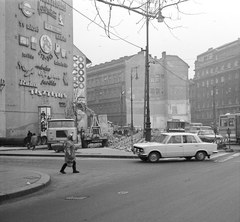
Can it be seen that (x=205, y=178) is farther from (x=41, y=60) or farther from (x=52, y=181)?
(x=41, y=60)

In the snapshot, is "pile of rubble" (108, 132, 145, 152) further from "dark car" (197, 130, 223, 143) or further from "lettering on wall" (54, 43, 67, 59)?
"lettering on wall" (54, 43, 67, 59)

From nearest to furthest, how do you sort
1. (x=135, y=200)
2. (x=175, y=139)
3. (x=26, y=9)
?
(x=135, y=200)
(x=175, y=139)
(x=26, y=9)

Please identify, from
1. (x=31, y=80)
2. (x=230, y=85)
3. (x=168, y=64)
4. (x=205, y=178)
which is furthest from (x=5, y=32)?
(x=230, y=85)

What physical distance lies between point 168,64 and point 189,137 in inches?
2702

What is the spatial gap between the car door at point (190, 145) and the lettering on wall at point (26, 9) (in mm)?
29512

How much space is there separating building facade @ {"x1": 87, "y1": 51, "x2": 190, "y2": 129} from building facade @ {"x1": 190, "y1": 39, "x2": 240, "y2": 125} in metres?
9.49

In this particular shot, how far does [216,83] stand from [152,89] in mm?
19536

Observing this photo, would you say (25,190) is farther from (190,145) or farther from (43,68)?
(43,68)

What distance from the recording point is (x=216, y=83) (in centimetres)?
9212

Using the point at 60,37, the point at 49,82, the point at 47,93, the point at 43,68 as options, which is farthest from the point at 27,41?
the point at 47,93

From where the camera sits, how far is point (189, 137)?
57.7 ft

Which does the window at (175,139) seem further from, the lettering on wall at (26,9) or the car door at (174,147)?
the lettering on wall at (26,9)

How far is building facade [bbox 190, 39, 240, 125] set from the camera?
8462cm

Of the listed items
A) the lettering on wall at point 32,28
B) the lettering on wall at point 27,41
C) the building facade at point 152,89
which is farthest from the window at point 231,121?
the building facade at point 152,89
